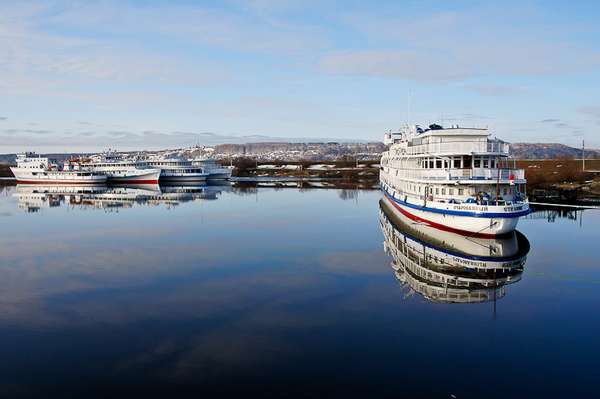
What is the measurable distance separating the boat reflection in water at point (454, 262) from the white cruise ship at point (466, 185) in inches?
45.5

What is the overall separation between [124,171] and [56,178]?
43.7 feet

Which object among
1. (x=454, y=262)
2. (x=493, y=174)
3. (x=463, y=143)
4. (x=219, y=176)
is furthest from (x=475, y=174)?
(x=219, y=176)

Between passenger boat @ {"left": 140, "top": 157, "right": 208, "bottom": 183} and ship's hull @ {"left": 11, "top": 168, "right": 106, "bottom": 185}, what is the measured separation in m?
11.5

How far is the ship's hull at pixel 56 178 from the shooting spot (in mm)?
101625

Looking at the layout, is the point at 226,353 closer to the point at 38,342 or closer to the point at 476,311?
the point at 38,342

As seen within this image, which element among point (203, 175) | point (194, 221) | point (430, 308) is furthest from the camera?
point (203, 175)

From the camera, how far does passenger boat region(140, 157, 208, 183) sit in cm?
10731

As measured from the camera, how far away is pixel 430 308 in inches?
735

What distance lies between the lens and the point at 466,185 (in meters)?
35.3

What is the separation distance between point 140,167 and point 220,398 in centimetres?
10296

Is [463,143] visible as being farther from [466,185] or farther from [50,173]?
[50,173]

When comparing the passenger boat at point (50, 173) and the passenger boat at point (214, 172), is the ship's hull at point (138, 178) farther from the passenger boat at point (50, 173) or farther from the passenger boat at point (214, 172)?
the passenger boat at point (214, 172)

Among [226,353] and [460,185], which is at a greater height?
[460,185]

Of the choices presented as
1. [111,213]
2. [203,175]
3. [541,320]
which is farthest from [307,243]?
[203,175]
